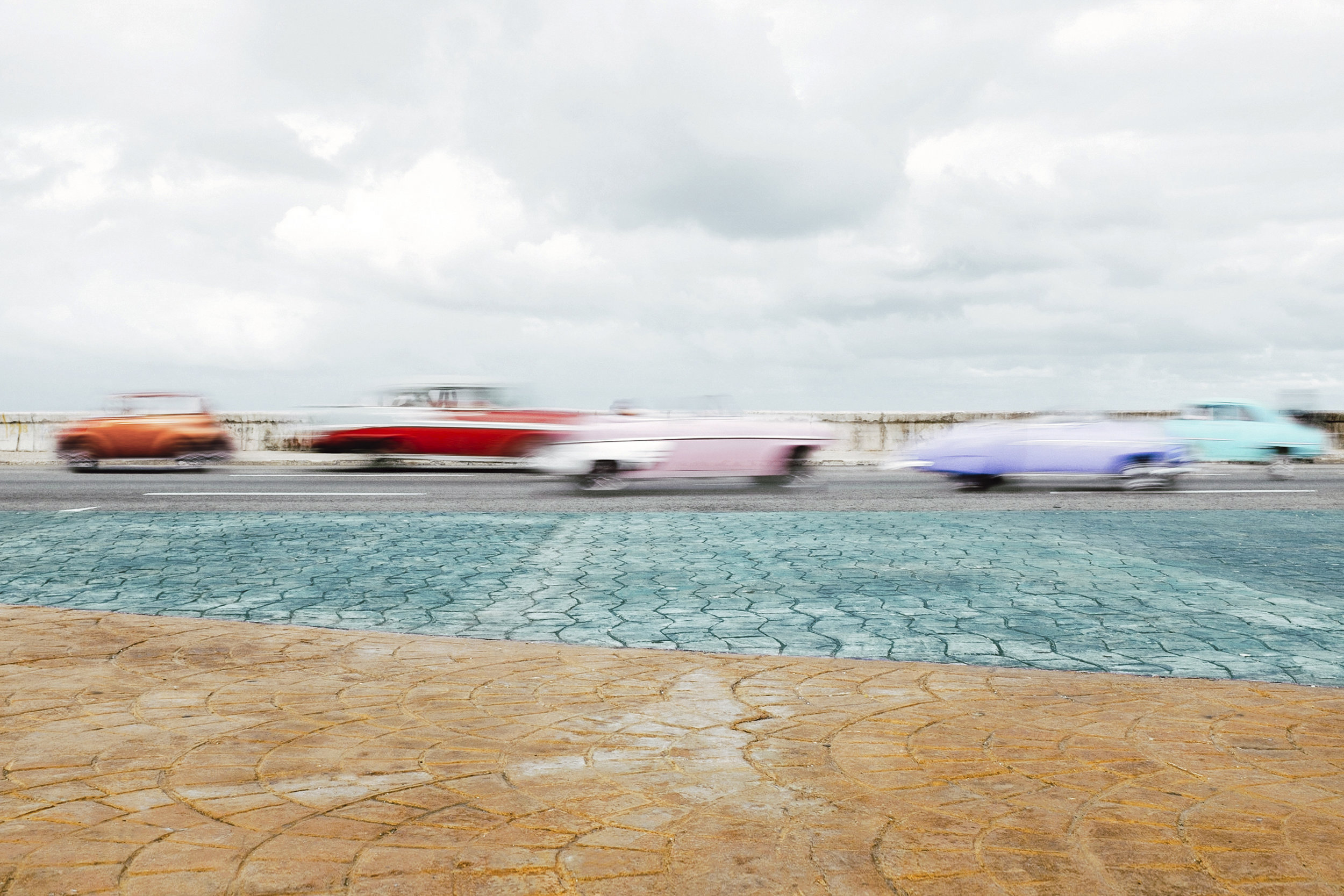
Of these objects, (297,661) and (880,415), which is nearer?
(297,661)

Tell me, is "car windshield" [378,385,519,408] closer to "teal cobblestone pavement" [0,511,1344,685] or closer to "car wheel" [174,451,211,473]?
"car wheel" [174,451,211,473]

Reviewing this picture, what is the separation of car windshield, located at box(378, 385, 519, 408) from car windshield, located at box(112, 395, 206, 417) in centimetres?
376

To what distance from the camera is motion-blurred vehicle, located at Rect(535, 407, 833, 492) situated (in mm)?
12766

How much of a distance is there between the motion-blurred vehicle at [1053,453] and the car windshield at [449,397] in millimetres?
6408

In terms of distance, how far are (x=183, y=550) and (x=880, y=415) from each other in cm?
1486

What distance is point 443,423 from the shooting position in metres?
16.1

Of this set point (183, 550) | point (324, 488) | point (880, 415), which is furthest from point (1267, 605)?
point (880, 415)

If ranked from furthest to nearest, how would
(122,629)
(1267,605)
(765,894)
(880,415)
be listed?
(880,415), (1267,605), (122,629), (765,894)

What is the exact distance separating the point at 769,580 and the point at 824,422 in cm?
1412

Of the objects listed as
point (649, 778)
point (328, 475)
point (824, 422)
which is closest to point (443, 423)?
point (328, 475)

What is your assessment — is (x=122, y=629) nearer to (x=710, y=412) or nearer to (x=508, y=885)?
(x=508, y=885)

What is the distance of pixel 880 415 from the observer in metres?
20.4

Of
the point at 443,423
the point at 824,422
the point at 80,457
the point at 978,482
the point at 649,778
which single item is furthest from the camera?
the point at 824,422

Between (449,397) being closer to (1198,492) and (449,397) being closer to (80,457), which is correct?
(80,457)
